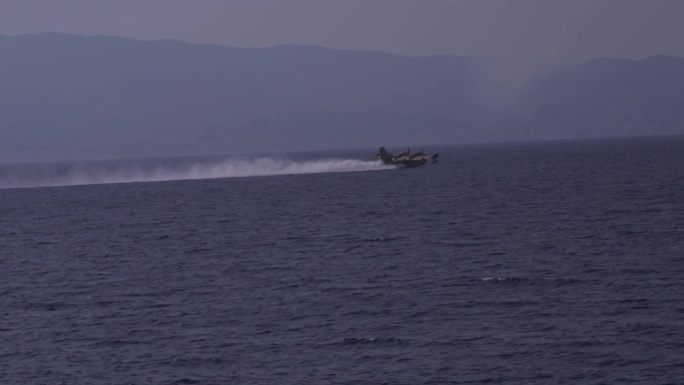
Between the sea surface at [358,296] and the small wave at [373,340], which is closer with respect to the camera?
the sea surface at [358,296]

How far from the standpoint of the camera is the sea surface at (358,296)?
40312 mm

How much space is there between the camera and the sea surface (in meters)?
40.3

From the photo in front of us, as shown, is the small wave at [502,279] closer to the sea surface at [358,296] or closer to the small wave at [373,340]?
the sea surface at [358,296]

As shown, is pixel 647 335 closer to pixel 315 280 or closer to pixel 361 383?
pixel 361 383

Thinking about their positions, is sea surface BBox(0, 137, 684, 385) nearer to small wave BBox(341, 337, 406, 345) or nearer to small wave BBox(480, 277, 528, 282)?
small wave BBox(480, 277, 528, 282)

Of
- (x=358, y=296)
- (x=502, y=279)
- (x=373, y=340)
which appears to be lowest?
(x=373, y=340)

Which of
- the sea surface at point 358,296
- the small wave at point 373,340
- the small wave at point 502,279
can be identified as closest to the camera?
the sea surface at point 358,296

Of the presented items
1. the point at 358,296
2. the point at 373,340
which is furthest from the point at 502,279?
the point at 373,340

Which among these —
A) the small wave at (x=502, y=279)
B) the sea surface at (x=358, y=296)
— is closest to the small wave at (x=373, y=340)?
the sea surface at (x=358, y=296)

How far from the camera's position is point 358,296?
53.3 meters

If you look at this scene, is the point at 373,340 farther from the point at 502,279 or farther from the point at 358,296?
the point at 502,279

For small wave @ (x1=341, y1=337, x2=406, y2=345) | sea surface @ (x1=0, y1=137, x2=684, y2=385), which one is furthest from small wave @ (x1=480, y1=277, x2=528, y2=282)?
small wave @ (x1=341, y1=337, x2=406, y2=345)

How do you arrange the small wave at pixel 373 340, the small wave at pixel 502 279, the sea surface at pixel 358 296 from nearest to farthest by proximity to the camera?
the sea surface at pixel 358 296 < the small wave at pixel 373 340 < the small wave at pixel 502 279

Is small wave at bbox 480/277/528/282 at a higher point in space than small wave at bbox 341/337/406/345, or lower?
higher
